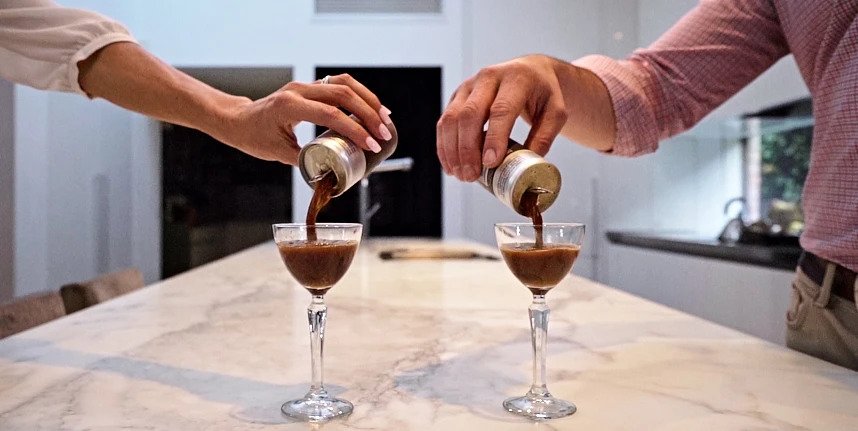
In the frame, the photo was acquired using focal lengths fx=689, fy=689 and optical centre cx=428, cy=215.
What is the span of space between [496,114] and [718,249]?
2.07m

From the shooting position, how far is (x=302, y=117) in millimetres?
838

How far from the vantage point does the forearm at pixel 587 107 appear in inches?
41.6

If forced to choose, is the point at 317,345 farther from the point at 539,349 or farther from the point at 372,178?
the point at 372,178

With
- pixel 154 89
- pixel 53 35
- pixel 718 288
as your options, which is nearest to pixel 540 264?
pixel 154 89

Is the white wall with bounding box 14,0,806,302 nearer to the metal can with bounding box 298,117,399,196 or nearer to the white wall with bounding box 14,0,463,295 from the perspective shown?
the white wall with bounding box 14,0,463,295

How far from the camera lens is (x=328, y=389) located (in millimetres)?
763

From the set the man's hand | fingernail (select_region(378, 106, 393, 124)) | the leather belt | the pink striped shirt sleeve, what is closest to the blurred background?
the pink striped shirt sleeve

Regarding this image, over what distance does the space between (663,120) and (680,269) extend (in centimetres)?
186

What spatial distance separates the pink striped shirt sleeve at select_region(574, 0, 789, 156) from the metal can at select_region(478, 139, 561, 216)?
19.0 inches

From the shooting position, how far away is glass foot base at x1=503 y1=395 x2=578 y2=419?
660 millimetres

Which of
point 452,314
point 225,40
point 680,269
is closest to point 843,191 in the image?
point 452,314

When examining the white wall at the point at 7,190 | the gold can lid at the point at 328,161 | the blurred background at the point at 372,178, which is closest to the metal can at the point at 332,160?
the gold can lid at the point at 328,161

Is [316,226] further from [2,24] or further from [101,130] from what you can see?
[101,130]

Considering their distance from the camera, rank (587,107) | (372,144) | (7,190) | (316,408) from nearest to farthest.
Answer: (316,408), (372,144), (587,107), (7,190)
